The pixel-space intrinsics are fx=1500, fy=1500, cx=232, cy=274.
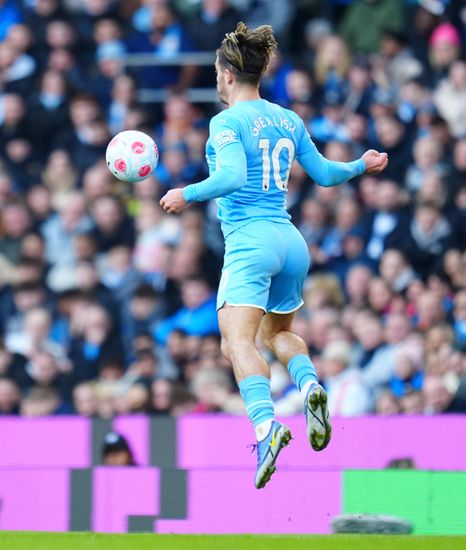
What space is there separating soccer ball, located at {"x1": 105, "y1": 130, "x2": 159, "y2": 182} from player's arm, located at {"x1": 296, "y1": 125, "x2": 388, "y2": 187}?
31.9 inches

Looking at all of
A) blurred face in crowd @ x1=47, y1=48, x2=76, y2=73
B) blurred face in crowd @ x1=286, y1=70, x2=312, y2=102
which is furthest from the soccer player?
blurred face in crowd @ x1=47, y1=48, x2=76, y2=73

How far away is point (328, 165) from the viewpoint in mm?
8109

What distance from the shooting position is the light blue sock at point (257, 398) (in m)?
7.53

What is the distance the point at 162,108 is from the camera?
14.7m

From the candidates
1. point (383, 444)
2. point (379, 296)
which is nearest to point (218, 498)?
point (383, 444)

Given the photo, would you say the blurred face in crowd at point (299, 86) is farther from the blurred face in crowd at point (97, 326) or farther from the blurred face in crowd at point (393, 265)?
the blurred face in crowd at point (97, 326)

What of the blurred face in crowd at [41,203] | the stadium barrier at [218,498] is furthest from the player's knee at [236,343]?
the blurred face in crowd at [41,203]

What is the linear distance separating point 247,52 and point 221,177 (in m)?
0.75

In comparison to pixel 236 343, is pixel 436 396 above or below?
above

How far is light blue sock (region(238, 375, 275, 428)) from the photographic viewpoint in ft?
24.7

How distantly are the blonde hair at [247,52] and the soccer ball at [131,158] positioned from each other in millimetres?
673

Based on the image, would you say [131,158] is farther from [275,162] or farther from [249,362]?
[249,362]

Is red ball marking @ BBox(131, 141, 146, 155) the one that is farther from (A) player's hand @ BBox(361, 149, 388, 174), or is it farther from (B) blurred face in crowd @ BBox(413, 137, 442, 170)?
(B) blurred face in crowd @ BBox(413, 137, 442, 170)

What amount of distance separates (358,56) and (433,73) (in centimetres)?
98
